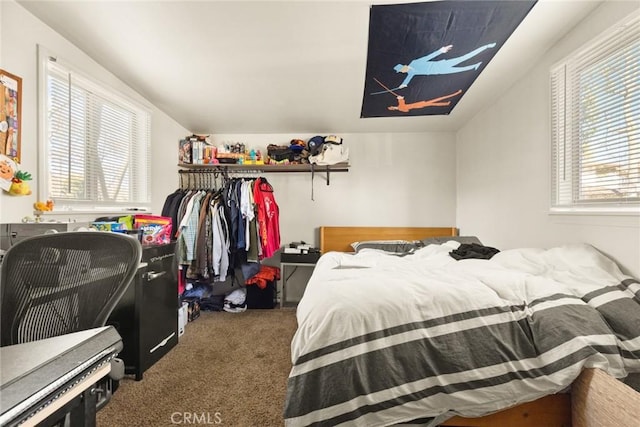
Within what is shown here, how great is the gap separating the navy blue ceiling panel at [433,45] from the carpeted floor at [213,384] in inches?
90.9

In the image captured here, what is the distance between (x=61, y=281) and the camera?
0.76 meters

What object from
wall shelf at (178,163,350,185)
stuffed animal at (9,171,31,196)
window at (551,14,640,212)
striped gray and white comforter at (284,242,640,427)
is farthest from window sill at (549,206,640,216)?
stuffed animal at (9,171,31,196)

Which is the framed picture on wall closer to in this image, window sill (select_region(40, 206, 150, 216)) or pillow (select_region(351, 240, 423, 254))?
window sill (select_region(40, 206, 150, 216))

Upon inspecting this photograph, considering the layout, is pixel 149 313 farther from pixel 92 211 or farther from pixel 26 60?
pixel 26 60

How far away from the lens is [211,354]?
6.45 ft

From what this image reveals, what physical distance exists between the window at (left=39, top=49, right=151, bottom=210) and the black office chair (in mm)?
1174

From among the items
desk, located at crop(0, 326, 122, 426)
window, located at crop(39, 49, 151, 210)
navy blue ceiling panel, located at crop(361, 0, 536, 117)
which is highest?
navy blue ceiling panel, located at crop(361, 0, 536, 117)

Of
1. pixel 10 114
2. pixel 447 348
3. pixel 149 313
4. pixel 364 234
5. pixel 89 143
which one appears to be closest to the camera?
pixel 447 348

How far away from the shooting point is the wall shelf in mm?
3071

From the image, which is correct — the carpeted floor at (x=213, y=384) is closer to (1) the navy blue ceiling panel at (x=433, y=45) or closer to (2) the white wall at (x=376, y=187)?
(2) the white wall at (x=376, y=187)

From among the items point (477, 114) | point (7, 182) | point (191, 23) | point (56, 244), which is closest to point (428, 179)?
point (477, 114)

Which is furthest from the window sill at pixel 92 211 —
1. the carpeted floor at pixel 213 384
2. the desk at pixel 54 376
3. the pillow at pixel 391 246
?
the pillow at pixel 391 246

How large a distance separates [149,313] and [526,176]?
306 centimetres

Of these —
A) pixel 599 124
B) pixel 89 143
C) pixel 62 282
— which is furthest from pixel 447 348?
pixel 89 143
